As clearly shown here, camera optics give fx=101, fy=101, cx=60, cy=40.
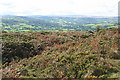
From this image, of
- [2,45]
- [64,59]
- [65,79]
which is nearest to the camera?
[65,79]

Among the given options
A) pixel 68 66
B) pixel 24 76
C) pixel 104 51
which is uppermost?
pixel 104 51

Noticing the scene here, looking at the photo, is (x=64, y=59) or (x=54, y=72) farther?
(x=64, y=59)

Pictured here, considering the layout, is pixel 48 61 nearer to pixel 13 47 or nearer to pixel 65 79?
pixel 65 79

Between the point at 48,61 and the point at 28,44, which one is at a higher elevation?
the point at 28,44

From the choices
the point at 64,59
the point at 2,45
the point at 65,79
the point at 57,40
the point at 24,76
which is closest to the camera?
the point at 65,79

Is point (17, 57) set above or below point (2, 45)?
below

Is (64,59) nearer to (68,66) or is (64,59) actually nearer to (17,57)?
(68,66)

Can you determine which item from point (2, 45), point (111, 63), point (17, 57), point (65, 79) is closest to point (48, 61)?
point (65, 79)

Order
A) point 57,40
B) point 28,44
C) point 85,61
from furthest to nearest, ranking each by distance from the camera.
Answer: point 57,40 → point 28,44 → point 85,61

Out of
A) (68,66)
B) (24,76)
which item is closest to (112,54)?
(68,66)
